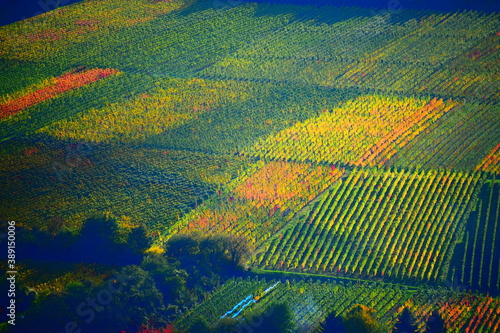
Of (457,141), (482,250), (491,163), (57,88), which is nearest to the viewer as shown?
(482,250)

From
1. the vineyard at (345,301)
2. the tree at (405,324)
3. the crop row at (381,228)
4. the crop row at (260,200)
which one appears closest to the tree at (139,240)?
the crop row at (260,200)

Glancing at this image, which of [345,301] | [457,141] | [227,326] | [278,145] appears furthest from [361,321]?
[457,141]

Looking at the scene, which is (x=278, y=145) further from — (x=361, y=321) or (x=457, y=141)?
(x=361, y=321)

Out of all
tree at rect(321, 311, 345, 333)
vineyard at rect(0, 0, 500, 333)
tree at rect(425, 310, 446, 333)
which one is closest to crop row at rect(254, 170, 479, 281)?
vineyard at rect(0, 0, 500, 333)

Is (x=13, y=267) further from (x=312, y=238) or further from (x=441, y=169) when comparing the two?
(x=441, y=169)

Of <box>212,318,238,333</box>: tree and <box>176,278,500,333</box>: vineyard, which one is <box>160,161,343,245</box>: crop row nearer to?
<box>176,278,500,333</box>: vineyard

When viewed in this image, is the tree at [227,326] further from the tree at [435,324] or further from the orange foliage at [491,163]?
the orange foliage at [491,163]

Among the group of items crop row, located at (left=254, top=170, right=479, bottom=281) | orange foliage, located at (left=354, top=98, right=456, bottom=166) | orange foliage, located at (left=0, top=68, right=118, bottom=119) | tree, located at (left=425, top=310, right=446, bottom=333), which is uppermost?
orange foliage, located at (left=0, top=68, right=118, bottom=119)
